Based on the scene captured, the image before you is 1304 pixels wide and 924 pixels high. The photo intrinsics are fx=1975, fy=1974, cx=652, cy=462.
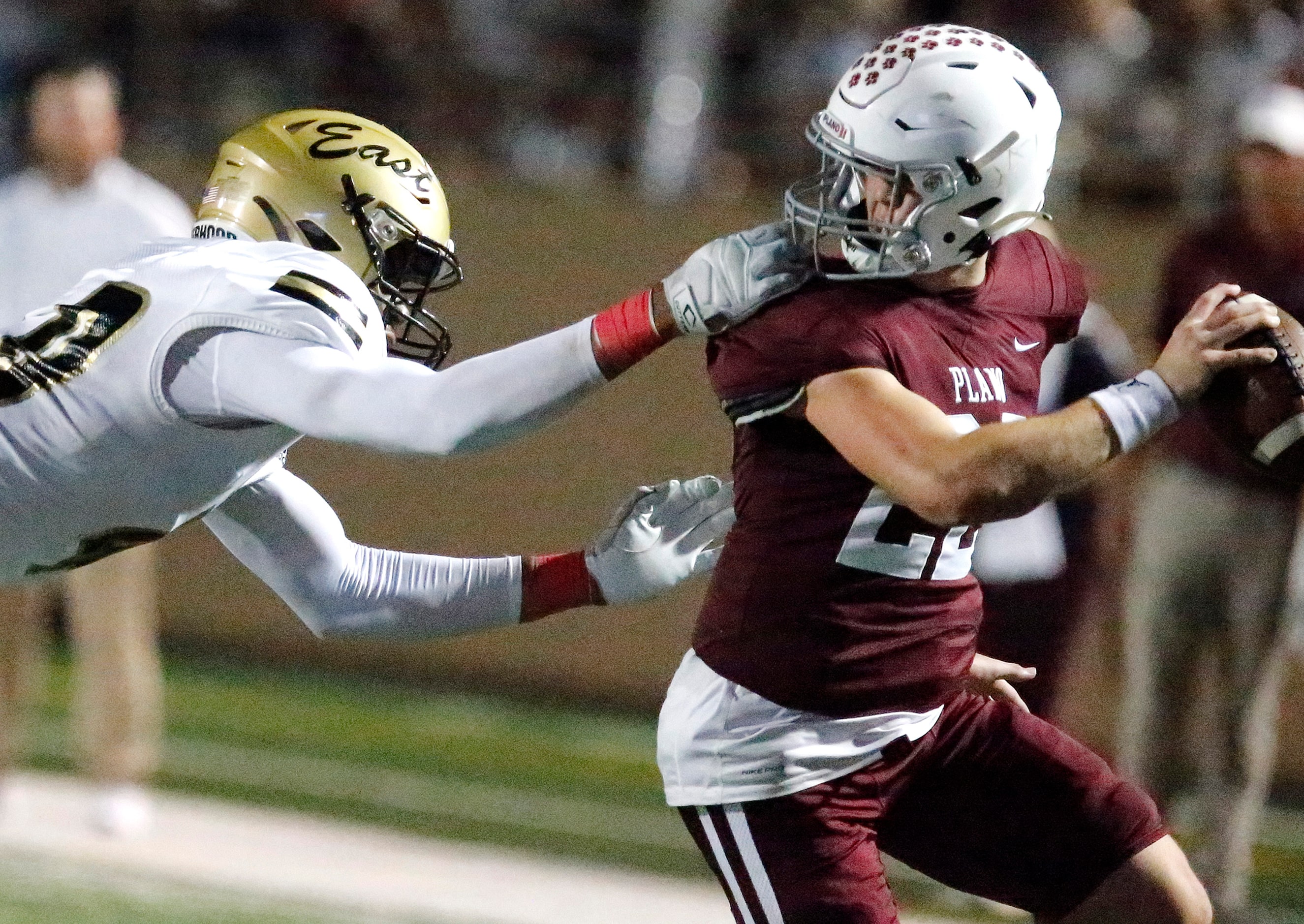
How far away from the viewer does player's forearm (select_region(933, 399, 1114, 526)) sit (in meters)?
2.41

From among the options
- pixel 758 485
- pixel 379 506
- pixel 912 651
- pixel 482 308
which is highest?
pixel 758 485

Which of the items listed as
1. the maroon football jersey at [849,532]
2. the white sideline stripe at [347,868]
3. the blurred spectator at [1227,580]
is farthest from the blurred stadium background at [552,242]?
the maroon football jersey at [849,532]

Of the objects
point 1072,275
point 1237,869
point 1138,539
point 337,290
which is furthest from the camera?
point 1138,539

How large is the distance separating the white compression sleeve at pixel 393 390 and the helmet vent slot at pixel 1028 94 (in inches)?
27.2

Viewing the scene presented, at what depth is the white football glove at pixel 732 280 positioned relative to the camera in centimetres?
248

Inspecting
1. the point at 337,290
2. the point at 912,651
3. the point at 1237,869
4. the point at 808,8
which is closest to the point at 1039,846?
the point at 912,651

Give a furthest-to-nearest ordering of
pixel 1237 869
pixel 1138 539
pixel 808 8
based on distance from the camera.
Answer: pixel 808 8, pixel 1138 539, pixel 1237 869

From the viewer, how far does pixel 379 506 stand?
8.00 m

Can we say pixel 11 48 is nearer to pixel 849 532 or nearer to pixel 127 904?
pixel 127 904

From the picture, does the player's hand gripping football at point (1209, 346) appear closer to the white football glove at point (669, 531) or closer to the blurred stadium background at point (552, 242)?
the white football glove at point (669, 531)

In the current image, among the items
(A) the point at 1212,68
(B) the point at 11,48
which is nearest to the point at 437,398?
(A) the point at 1212,68

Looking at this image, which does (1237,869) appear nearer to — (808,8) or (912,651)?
(912,651)

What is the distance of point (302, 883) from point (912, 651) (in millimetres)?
2690

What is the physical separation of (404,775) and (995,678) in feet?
12.2
